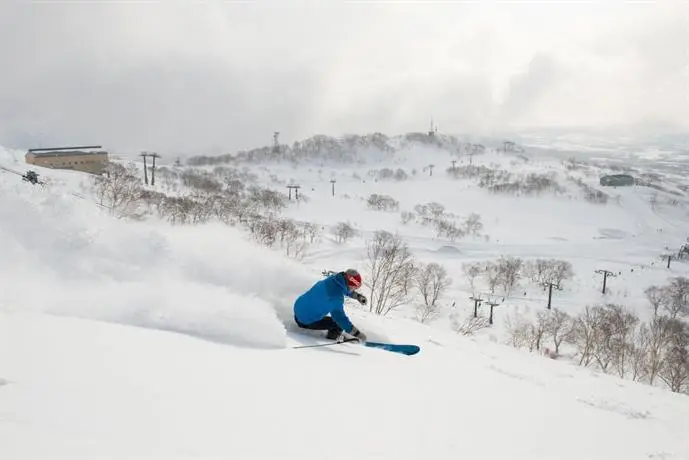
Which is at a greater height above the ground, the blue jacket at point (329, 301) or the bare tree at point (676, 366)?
the blue jacket at point (329, 301)

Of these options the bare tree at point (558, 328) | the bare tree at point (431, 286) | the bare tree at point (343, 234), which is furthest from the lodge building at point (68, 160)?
the bare tree at point (558, 328)

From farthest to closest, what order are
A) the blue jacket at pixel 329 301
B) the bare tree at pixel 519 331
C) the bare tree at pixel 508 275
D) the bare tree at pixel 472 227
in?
the bare tree at pixel 472 227
the bare tree at pixel 508 275
the bare tree at pixel 519 331
the blue jacket at pixel 329 301

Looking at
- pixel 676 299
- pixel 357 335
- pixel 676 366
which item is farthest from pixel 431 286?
pixel 357 335

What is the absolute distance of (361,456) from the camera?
115 inches

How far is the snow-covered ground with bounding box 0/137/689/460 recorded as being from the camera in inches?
108

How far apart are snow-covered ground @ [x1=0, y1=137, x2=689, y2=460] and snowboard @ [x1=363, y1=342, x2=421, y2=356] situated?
0.12 metres

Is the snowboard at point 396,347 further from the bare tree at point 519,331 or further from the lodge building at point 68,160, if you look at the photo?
the lodge building at point 68,160

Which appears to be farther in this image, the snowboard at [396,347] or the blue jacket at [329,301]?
the snowboard at [396,347]

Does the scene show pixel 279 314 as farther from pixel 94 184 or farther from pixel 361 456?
pixel 94 184

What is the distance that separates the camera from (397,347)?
6043 millimetres

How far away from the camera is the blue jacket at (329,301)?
226 inches

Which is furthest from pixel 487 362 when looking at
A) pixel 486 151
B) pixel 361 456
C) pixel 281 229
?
pixel 486 151

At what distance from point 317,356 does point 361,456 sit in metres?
2.04

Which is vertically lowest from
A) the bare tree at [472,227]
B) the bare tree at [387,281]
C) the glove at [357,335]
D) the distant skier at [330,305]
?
the bare tree at [472,227]
